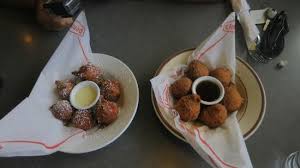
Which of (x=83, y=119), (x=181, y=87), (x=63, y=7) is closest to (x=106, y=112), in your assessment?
(x=83, y=119)

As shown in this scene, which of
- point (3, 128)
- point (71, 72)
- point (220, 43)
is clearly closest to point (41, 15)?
point (71, 72)

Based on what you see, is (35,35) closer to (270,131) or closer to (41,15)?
(41,15)

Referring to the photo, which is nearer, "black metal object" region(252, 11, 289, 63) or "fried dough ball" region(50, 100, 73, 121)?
"fried dough ball" region(50, 100, 73, 121)

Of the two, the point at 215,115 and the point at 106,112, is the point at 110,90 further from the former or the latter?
the point at 215,115

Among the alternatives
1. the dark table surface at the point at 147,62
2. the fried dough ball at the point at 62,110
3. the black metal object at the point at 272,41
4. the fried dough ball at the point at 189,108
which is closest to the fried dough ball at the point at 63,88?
the fried dough ball at the point at 62,110

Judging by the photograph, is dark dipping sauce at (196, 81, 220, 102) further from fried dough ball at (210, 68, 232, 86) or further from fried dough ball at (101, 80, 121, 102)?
fried dough ball at (101, 80, 121, 102)

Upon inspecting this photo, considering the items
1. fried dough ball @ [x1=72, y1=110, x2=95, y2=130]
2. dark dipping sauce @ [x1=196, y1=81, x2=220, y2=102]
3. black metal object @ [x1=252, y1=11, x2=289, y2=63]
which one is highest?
black metal object @ [x1=252, y1=11, x2=289, y2=63]

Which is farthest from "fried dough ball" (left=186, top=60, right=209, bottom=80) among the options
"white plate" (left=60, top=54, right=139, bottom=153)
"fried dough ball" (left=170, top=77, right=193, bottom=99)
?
"white plate" (left=60, top=54, right=139, bottom=153)
